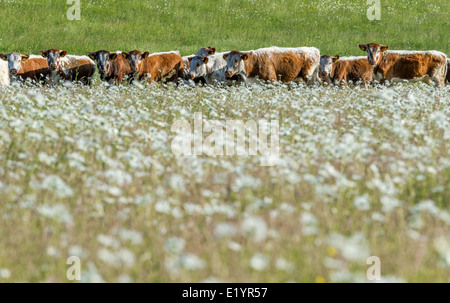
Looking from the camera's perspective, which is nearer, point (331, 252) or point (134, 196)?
point (331, 252)

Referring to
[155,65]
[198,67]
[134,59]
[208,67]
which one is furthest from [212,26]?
[134,59]

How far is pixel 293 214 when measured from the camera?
391 centimetres

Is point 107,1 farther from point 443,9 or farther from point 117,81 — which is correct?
point 443,9

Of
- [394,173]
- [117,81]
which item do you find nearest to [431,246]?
[394,173]

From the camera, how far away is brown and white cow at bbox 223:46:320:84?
576 inches

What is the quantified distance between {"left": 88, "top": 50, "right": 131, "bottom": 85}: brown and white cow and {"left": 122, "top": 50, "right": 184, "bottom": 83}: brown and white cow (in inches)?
9.8

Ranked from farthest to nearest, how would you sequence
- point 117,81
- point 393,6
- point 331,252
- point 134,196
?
point 393,6, point 117,81, point 134,196, point 331,252

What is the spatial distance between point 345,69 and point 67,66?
324 inches

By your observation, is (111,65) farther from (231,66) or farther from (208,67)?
(231,66)

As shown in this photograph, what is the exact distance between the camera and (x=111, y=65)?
46.7ft

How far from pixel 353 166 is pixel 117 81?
1022cm

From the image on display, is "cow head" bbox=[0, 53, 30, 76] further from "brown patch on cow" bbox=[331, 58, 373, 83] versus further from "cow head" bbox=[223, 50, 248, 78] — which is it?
"brown patch on cow" bbox=[331, 58, 373, 83]

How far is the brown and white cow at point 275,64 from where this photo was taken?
14.6 metres

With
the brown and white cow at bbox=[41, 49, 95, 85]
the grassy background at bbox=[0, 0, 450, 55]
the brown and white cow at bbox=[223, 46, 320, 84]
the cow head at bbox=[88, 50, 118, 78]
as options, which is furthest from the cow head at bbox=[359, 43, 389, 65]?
the grassy background at bbox=[0, 0, 450, 55]
